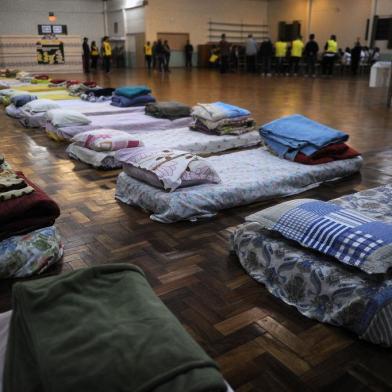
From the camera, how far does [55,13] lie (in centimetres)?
1861

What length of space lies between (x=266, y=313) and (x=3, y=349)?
0.98 meters

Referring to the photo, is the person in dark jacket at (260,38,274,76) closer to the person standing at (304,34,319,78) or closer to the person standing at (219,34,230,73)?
the person standing at (304,34,319,78)

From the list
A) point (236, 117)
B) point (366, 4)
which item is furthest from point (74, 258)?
point (366, 4)

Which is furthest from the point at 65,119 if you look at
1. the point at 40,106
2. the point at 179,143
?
the point at 179,143

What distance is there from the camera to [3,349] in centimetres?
123

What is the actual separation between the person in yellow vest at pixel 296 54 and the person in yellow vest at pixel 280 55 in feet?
1.01

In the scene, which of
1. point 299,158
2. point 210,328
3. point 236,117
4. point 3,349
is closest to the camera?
point 3,349

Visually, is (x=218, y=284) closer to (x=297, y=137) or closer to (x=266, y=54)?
(x=297, y=137)

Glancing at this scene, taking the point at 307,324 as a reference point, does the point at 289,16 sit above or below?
above

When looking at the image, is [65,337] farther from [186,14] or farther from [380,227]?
[186,14]

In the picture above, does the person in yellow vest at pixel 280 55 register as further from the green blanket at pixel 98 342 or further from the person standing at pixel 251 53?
the green blanket at pixel 98 342

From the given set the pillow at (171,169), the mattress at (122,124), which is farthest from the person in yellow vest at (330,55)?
the pillow at (171,169)

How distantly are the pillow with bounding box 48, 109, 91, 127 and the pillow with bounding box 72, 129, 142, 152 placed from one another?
841 millimetres

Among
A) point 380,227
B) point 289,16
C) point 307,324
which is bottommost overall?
point 307,324
